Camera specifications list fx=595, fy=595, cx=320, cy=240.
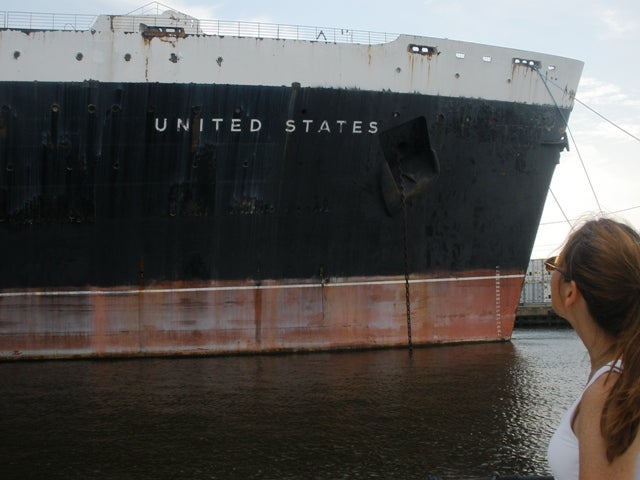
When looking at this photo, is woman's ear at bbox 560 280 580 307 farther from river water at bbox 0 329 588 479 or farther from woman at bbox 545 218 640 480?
river water at bbox 0 329 588 479

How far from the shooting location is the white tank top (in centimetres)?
144

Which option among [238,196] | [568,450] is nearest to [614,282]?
[568,450]

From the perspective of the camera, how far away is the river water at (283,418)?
5160 millimetres

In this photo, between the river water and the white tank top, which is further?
the river water

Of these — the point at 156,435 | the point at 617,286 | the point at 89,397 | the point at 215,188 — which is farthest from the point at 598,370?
the point at 215,188

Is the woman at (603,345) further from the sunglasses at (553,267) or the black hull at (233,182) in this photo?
the black hull at (233,182)

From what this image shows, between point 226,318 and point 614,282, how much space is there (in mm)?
11173

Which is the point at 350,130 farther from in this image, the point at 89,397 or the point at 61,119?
the point at 89,397

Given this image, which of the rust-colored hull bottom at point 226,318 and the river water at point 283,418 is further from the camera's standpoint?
the rust-colored hull bottom at point 226,318

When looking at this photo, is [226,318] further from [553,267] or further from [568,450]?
[568,450]

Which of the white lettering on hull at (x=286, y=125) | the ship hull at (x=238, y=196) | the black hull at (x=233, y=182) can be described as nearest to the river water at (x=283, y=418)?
the ship hull at (x=238, y=196)

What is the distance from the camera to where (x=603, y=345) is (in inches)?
61.8

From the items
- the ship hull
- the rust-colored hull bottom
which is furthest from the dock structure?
the ship hull

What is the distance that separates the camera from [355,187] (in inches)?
490
